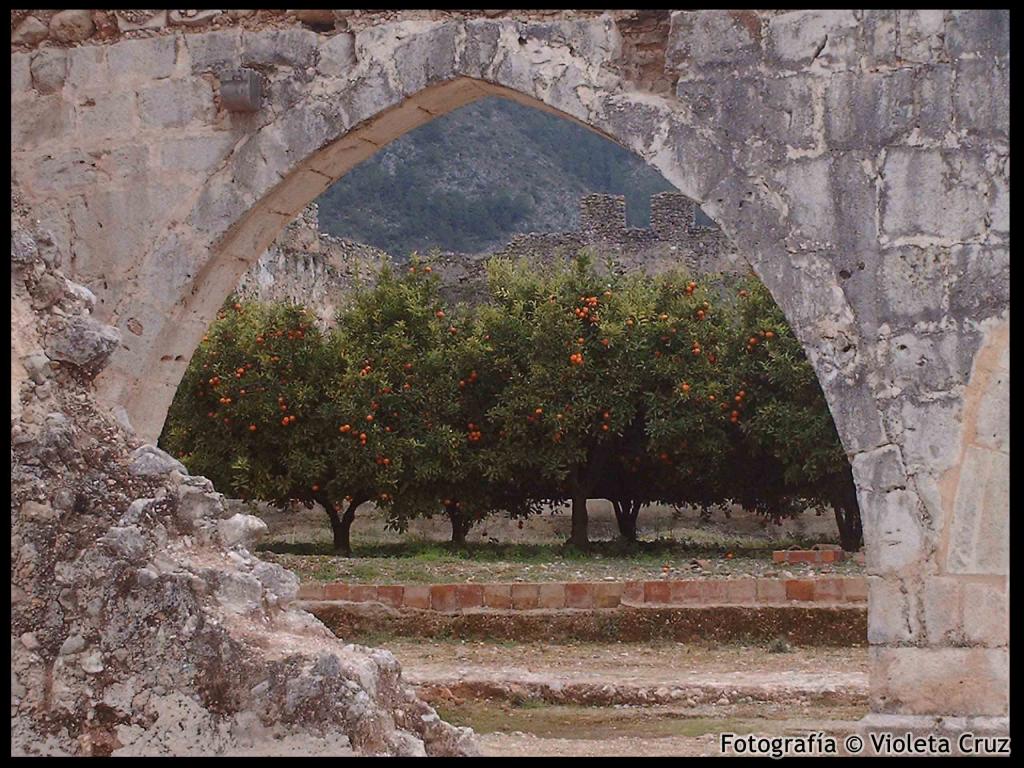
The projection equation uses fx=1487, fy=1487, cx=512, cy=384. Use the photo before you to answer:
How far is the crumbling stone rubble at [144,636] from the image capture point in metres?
3.22

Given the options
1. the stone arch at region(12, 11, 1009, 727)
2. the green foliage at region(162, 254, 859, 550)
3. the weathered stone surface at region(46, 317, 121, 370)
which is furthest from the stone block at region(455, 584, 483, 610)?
the weathered stone surface at region(46, 317, 121, 370)

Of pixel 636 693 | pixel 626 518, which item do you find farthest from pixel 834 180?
pixel 626 518

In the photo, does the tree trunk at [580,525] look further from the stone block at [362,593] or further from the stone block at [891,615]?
the stone block at [891,615]

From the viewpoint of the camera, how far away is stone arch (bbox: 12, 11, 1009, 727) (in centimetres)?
482

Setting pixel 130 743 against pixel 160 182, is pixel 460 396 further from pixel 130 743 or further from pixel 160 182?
pixel 130 743

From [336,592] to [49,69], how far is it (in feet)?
16.0

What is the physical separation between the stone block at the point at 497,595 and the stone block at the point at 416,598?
40 centimetres

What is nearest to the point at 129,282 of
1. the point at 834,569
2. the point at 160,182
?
the point at 160,182

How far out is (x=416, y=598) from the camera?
9.95 m

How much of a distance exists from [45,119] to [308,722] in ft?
12.2

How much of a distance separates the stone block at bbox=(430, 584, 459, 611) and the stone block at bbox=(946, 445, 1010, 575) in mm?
5456

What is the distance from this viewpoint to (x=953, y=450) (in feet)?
15.9

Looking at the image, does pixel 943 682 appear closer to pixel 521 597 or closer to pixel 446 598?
pixel 521 597

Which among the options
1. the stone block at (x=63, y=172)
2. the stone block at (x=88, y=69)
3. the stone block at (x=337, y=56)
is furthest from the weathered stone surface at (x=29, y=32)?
the stone block at (x=337, y=56)
